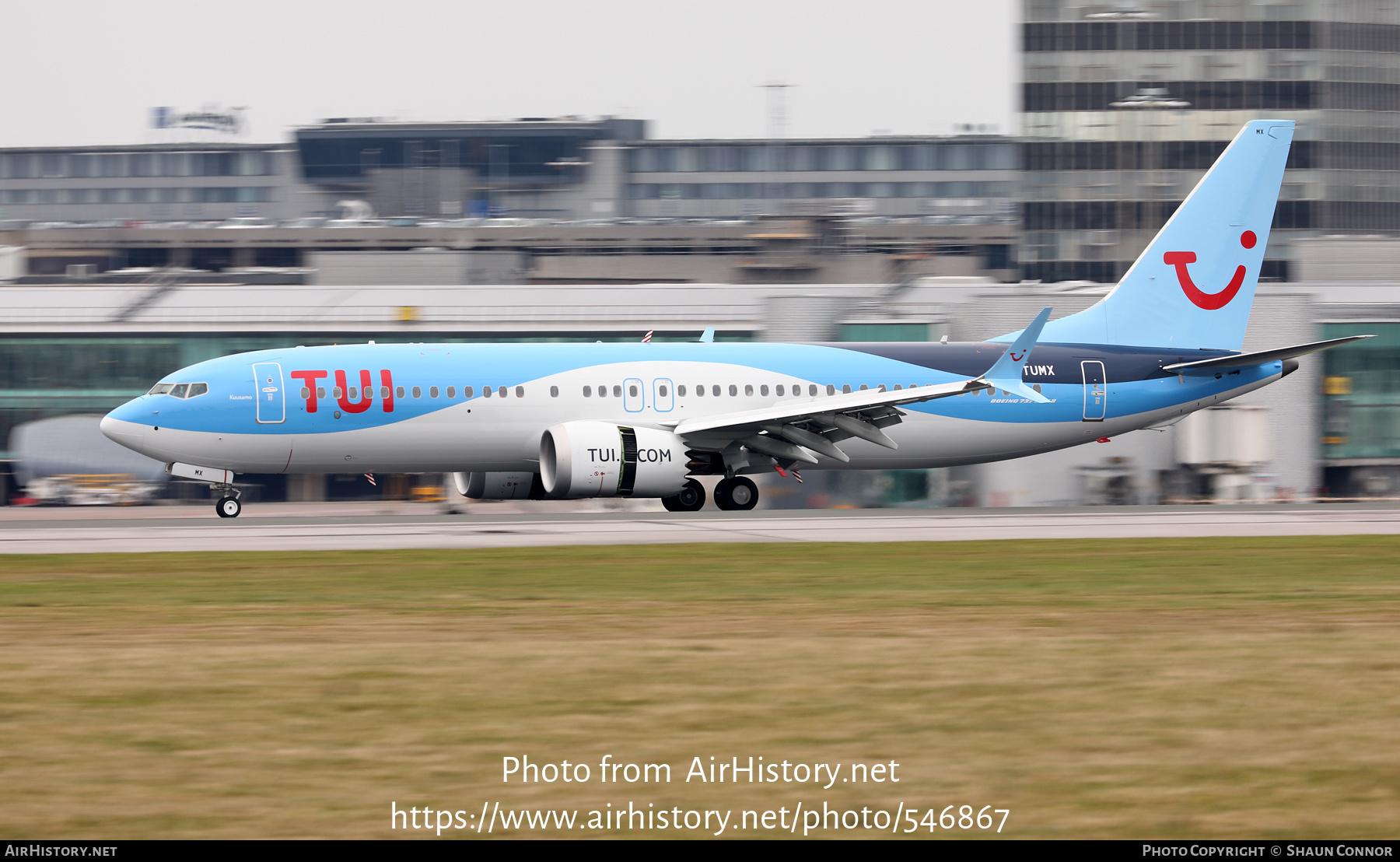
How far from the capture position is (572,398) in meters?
37.4

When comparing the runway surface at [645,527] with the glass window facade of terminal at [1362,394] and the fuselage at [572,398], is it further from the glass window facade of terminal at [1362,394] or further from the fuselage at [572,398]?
the glass window facade of terminal at [1362,394]

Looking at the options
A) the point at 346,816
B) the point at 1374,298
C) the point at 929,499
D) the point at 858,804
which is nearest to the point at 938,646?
the point at 858,804

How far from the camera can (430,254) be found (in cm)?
6706

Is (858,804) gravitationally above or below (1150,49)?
below

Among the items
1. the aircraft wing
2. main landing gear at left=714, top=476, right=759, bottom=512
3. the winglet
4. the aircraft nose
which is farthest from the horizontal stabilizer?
the aircraft nose

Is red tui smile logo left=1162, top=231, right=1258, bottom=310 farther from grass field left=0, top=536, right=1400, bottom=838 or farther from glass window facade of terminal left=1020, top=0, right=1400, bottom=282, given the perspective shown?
glass window facade of terminal left=1020, top=0, right=1400, bottom=282

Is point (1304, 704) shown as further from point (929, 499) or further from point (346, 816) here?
point (929, 499)

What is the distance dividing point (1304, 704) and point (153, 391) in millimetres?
29736

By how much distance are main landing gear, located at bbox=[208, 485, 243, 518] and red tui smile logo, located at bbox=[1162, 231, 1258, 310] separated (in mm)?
24701

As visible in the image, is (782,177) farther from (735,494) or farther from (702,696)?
(702,696)

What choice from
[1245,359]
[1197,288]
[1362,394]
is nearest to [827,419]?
[1245,359]

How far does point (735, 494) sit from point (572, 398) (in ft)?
14.9

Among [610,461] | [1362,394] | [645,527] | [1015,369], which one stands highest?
[1015,369]

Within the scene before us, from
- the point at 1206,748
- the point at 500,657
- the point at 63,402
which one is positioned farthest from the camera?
the point at 63,402
